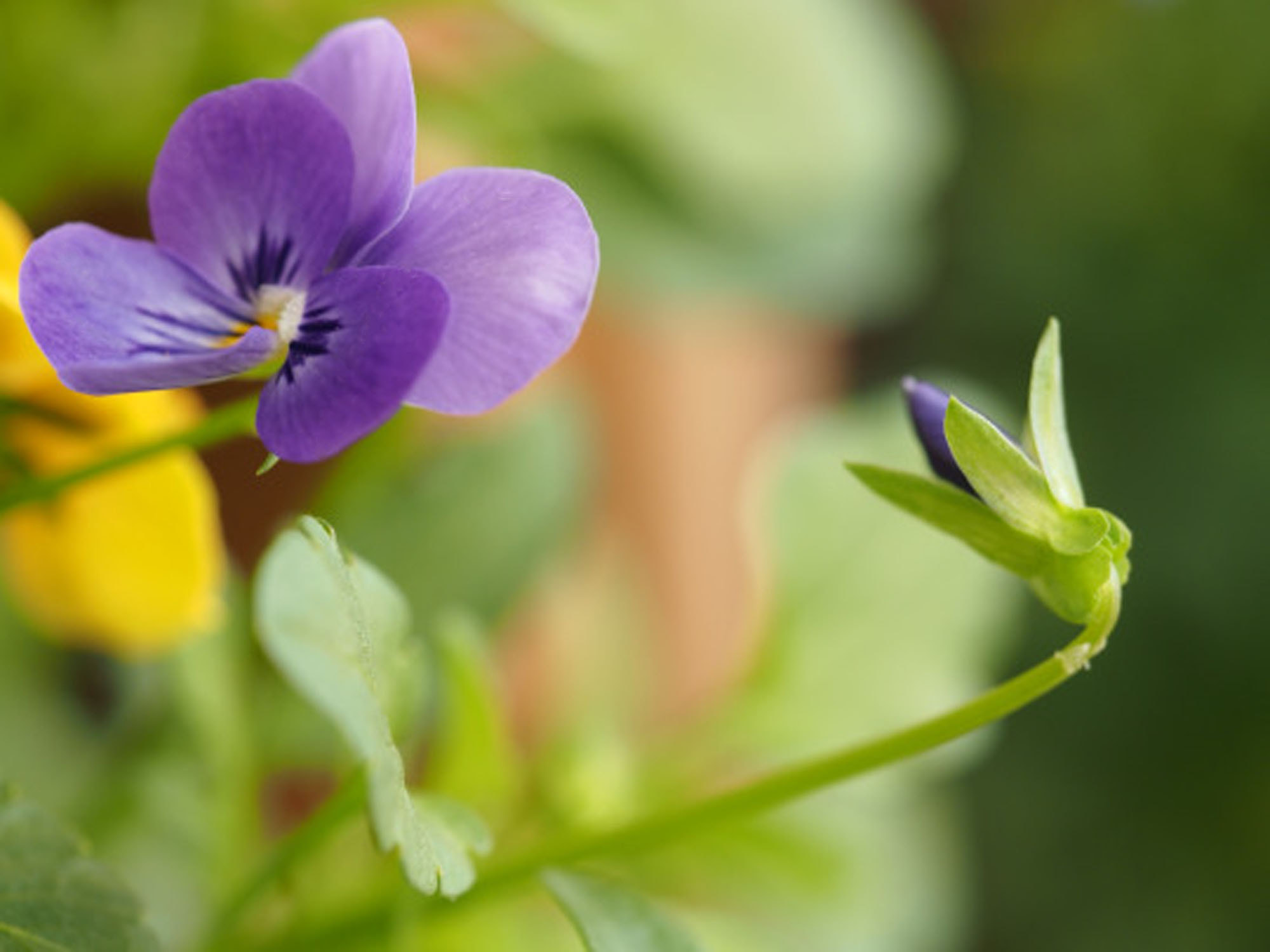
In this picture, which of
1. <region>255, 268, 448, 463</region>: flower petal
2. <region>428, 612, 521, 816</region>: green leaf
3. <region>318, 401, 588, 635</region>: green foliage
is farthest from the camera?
<region>318, 401, 588, 635</region>: green foliage

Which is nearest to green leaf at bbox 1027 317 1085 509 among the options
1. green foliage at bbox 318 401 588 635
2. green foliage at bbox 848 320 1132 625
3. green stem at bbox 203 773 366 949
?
green foliage at bbox 848 320 1132 625

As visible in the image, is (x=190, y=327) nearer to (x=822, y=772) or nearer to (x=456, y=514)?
(x=822, y=772)

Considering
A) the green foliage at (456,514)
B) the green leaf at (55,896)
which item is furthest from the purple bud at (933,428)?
the green foliage at (456,514)

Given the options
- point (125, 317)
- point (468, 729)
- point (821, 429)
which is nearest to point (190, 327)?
point (125, 317)

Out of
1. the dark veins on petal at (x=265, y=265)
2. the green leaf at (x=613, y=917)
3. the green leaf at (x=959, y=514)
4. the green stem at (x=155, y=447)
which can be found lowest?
the green leaf at (x=613, y=917)

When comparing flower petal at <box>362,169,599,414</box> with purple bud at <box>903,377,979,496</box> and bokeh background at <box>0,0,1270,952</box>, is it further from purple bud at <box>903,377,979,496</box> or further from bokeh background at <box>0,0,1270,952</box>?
bokeh background at <box>0,0,1270,952</box>

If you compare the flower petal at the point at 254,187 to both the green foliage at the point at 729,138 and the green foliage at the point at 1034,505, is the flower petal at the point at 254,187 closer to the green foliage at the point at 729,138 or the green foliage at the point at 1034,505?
the green foliage at the point at 1034,505

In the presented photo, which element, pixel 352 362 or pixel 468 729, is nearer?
pixel 352 362
